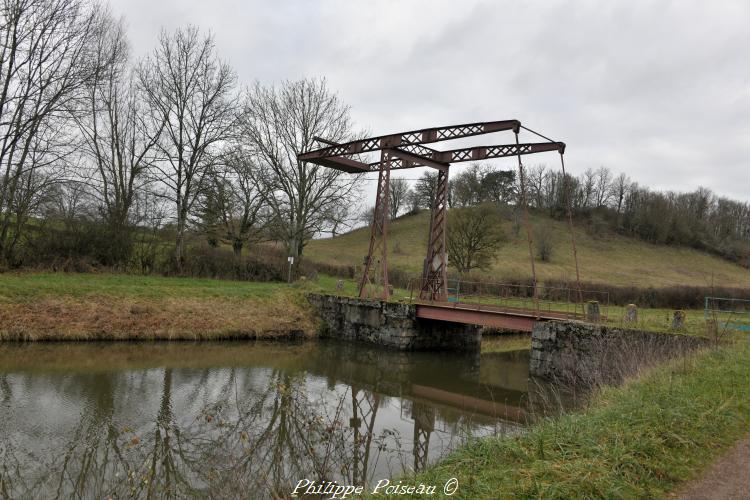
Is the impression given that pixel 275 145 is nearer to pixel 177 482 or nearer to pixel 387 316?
pixel 387 316

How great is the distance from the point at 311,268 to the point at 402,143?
1468cm

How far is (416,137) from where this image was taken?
17828mm

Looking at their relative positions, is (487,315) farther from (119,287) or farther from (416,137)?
(119,287)

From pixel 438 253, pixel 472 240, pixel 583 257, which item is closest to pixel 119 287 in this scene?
pixel 438 253

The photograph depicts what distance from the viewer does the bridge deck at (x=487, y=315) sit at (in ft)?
50.1

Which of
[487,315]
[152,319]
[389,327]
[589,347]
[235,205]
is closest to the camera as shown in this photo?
[589,347]

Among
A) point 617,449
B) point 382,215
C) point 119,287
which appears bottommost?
point 617,449

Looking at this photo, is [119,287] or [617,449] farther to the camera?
[119,287]

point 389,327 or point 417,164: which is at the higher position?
point 417,164

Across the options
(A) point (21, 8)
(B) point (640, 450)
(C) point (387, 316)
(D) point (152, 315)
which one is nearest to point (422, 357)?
(C) point (387, 316)

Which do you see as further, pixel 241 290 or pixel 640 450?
pixel 241 290

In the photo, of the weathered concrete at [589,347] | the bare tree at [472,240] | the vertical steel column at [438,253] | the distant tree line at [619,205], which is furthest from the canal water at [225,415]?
the distant tree line at [619,205]

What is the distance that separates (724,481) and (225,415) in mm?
7652

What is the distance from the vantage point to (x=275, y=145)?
27.4 metres
